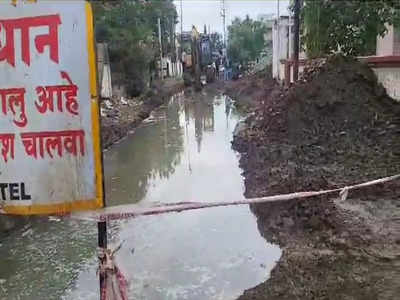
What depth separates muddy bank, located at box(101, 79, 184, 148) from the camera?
1477cm

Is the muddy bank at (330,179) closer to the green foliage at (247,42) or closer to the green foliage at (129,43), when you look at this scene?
the green foliage at (129,43)

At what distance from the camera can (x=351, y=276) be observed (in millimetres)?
4484

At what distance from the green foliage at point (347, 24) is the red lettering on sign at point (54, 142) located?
3.36 meters

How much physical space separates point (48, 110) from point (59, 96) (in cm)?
9

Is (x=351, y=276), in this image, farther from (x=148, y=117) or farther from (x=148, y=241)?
(x=148, y=117)

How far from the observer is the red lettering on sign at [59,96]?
2.21 m

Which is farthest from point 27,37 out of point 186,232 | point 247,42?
point 247,42

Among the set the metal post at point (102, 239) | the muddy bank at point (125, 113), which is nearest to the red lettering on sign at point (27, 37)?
the metal post at point (102, 239)

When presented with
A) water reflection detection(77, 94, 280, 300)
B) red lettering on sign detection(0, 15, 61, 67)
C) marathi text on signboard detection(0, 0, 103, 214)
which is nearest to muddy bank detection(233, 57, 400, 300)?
water reflection detection(77, 94, 280, 300)

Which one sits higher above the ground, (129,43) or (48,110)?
(129,43)

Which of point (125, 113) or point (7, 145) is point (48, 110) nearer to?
point (7, 145)

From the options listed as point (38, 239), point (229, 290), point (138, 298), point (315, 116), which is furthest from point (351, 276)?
point (315, 116)

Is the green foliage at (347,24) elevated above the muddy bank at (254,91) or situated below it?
above

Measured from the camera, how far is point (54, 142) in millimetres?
2287
